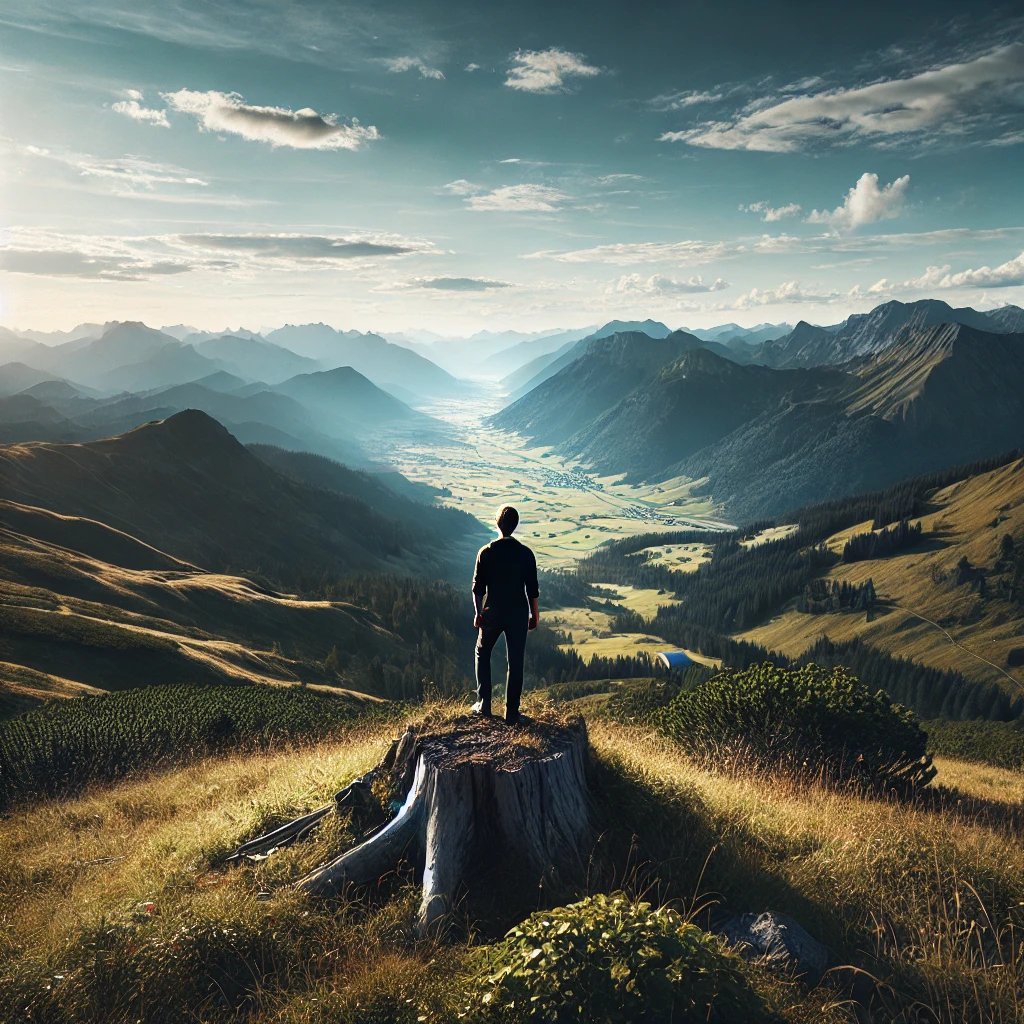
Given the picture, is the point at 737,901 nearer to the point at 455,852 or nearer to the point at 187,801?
the point at 455,852

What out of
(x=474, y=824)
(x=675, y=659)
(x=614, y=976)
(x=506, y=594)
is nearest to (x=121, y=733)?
(x=506, y=594)

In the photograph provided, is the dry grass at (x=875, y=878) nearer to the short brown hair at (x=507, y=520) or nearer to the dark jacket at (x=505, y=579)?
the dark jacket at (x=505, y=579)

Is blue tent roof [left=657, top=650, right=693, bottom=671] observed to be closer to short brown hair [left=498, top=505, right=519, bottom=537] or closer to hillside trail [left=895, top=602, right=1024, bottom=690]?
hillside trail [left=895, top=602, right=1024, bottom=690]

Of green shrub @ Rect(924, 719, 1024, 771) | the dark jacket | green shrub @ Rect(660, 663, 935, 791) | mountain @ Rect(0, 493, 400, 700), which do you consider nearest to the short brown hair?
the dark jacket

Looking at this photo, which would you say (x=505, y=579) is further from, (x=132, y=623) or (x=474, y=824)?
(x=132, y=623)

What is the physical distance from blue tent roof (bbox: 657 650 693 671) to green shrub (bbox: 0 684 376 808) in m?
152

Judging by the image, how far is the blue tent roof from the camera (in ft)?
577

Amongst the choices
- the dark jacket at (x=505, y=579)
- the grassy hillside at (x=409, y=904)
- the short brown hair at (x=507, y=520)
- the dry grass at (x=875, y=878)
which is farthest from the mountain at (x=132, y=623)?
the dry grass at (x=875, y=878)

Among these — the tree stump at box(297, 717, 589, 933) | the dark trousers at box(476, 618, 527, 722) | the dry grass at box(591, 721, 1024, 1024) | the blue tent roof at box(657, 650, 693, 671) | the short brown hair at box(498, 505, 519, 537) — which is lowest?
the blue tent roof at box(657, 650, 693, 671)

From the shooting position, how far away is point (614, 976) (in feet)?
20.6

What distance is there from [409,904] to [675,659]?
597 feet

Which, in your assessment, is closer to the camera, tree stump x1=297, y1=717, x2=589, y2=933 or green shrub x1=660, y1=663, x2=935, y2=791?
tree stump x1=297, y1=717, x2=589, y2=933

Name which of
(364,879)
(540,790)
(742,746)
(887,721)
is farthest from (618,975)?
(887,721)

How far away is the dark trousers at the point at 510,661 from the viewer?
40.0ft
